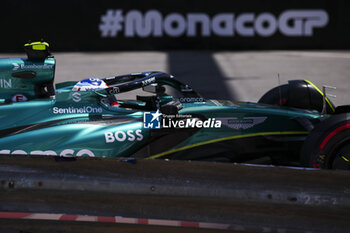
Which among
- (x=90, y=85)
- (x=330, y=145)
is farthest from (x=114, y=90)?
(x=330, y=145)

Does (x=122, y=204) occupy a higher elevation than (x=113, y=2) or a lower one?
lower

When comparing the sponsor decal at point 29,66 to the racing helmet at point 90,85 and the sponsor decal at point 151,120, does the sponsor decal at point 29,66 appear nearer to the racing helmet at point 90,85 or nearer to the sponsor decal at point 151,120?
the racing helmet at point 90,85

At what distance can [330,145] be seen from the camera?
372cm

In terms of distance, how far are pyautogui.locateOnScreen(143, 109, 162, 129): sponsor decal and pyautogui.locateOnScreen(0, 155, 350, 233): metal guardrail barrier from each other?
99 centimetres

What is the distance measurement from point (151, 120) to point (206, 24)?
9.21 metres

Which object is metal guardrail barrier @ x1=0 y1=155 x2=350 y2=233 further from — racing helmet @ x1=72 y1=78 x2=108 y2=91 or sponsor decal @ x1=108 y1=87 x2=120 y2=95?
racing helmet @ x1=72 y1=78 x2=108 y2=91

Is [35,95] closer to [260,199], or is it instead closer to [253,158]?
[253,158]

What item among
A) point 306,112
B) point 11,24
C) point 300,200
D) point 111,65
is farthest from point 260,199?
point 11,24

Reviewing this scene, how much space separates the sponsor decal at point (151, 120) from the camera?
161 inches

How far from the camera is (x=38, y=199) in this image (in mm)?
3035

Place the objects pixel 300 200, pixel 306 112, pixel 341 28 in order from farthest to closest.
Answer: pixel 341 28, pixel 306 112, pixel 300 200

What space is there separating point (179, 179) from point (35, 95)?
7.71 ft

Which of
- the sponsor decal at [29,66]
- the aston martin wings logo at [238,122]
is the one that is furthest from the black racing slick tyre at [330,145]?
the sponsor decal at [29,66]

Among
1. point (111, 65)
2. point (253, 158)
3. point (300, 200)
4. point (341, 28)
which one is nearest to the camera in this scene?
point (300, 200)
